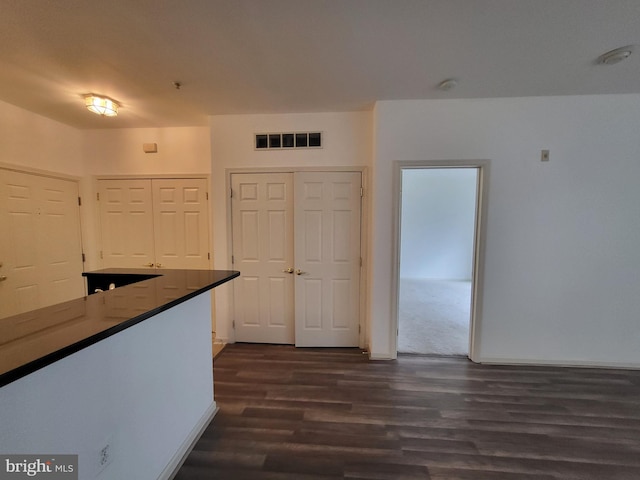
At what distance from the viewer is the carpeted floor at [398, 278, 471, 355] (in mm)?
3004

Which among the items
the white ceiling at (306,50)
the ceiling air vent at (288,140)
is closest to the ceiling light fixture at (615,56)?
the white ceiling at (306,50)

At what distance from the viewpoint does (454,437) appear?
1721 millimetres

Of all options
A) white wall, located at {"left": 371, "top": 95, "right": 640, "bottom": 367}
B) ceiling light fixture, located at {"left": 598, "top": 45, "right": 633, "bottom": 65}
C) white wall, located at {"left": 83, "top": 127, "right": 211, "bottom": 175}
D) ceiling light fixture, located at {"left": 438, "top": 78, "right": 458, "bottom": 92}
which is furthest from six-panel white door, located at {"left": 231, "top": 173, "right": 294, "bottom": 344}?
ceiling light fixture, located at {"left": 598, "top": 45, "right": 633, "bottom": 65}

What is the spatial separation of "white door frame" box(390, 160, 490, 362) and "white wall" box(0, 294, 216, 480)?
187 cm

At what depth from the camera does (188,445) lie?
5.24ft

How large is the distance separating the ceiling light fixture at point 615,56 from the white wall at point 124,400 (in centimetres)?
350

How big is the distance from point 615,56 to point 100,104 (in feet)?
14.5

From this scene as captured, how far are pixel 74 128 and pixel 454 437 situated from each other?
5.32 m

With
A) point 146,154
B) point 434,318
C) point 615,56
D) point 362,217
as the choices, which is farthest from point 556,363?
point 146,154

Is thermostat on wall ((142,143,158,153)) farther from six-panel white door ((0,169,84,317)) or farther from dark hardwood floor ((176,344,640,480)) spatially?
dark hardwood floor ((176,344,640,480))

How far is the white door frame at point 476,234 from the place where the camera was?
2.58 meters

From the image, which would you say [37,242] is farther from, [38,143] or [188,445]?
[188,445]

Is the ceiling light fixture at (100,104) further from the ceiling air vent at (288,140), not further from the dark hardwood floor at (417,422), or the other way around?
the dark hardwood floor at (417,422)

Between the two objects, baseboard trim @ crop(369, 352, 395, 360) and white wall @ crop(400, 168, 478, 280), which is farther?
white wall @ crop(400, 168, 478, 280)
